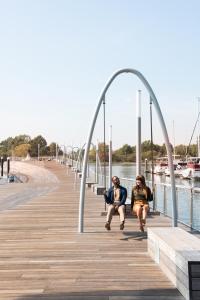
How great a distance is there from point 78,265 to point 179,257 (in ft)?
6.84

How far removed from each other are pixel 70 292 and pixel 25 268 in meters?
1.45

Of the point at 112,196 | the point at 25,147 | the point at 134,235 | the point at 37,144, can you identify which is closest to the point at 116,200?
the point at 112,196

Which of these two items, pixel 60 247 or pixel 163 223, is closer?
pixel 60 247

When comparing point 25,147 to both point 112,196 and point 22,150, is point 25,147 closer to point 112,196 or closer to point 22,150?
point 22,150

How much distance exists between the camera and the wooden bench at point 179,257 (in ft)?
15.9

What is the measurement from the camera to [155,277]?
6.03m

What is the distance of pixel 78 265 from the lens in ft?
22.4

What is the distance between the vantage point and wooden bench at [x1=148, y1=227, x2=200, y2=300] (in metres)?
4.85

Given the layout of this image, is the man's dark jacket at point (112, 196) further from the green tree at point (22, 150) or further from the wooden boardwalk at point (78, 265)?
the green tree at point (22, 150)

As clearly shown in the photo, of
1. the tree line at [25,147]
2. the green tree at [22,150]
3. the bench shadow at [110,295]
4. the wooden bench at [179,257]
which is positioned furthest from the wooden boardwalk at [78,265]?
the green tree at [22,150]

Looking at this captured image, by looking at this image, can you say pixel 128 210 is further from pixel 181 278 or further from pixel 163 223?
pixel 181 278

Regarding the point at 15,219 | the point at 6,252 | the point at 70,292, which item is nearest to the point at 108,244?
the point at 6,252

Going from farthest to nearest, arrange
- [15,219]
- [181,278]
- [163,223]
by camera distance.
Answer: [15,219]
[163,223]
[181,278]

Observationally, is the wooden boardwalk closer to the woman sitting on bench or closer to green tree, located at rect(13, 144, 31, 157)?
the woman sitting on bench
